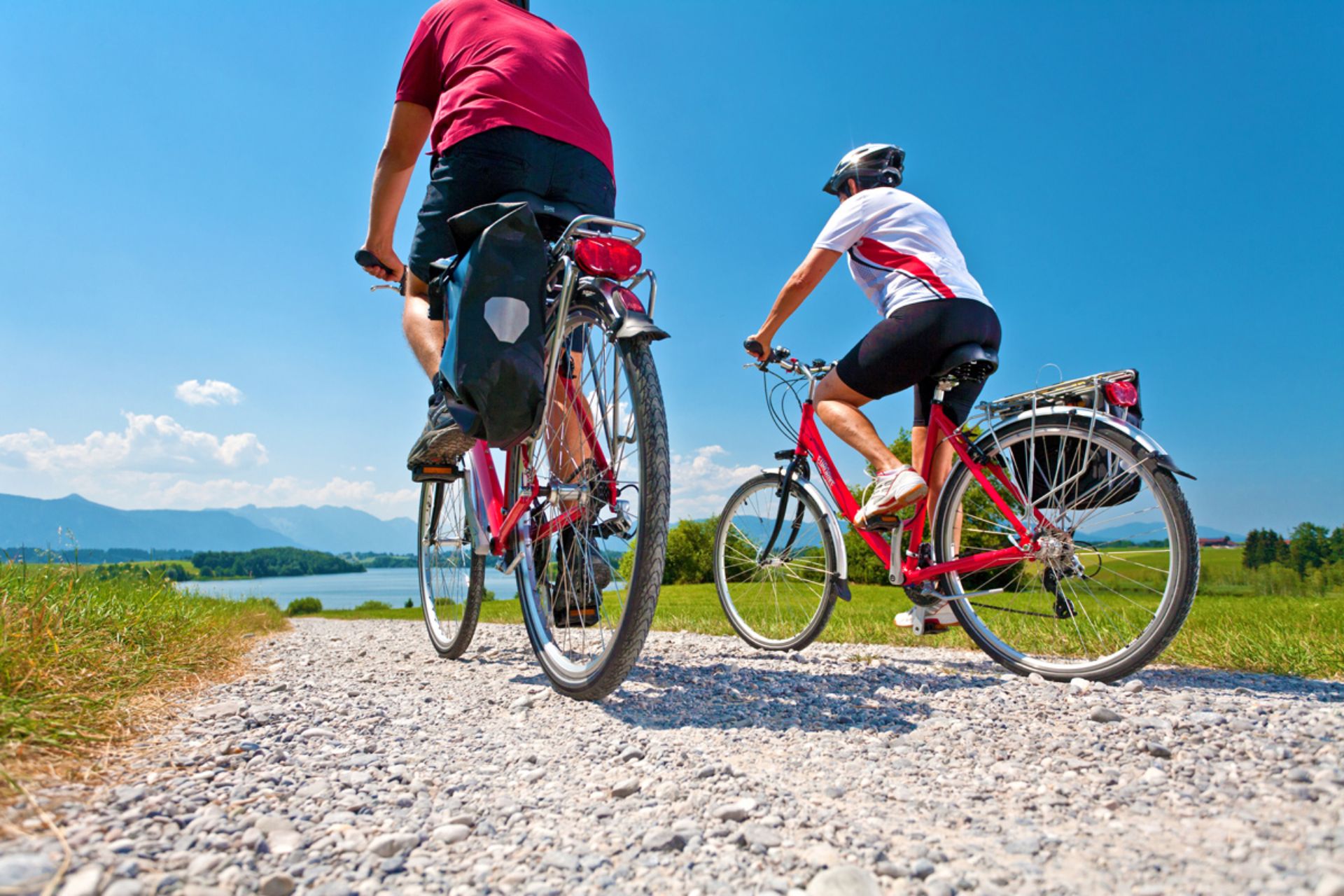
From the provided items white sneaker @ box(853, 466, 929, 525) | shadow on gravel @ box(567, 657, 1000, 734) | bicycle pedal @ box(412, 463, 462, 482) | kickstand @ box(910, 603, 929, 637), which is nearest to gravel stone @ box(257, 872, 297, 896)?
shadow on gravel @ box(567, 657, 1000, 734)

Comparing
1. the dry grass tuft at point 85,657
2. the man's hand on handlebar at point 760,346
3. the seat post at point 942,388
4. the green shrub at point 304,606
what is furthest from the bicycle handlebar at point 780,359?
the green shrub at point 304,606

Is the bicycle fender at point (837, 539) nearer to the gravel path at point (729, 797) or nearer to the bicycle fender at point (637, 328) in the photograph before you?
the gravel path at point (729, 797)

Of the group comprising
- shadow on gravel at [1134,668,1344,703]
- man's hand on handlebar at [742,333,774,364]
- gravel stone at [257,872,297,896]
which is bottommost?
gravel stone at [257,872,297,896]

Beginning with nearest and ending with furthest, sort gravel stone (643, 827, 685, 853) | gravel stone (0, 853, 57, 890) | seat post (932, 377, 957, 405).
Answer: gravel stone (0, 853, 57, 890), gravel stone (643, 827, 685, 853), seat post (932, 377, 957, 405)

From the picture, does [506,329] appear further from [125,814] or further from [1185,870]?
[1185,870]

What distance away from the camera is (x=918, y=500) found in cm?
330

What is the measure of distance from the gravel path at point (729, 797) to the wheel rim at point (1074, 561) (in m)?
0.37

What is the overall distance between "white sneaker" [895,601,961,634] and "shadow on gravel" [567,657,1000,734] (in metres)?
0.38

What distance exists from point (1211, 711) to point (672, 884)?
182 cm

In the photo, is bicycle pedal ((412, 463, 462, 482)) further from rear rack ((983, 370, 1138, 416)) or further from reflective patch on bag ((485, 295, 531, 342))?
rear rack ((983, 370, 1138, 416))

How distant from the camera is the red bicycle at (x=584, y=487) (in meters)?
2.20

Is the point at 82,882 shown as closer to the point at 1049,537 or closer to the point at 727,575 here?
the point at 1049,537

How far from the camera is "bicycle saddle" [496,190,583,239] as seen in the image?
8.72ft

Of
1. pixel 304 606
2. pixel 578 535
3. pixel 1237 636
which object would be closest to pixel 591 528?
pixel 578 535
